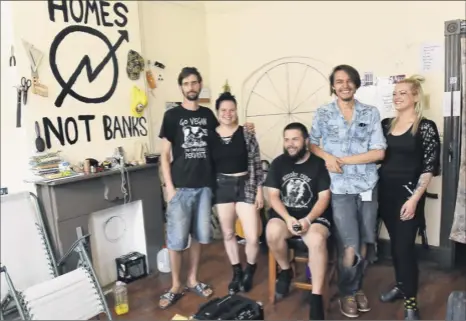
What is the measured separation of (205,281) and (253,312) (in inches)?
37.2

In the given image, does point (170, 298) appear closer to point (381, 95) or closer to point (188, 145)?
point (188, 145)

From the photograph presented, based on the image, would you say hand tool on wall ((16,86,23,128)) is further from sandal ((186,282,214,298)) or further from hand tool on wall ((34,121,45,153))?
sandal ((186,282,214,298))

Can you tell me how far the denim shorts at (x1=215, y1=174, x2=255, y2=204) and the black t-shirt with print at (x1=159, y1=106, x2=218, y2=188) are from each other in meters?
0.09

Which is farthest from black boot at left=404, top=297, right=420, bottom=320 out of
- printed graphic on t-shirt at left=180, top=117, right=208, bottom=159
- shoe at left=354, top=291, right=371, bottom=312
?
printed graphic on t-shirt at left=180, top=117, right=208, bottom=159

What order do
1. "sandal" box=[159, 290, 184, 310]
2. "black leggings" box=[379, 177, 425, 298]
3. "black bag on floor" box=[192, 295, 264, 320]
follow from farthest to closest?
"sandal" box=[159, 290, 184, 310] < "black leggings" box=[379, 177, 425, 298] < "black bag on floor" box=[192, 295, 264, 320]

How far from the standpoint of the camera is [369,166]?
6.88ft

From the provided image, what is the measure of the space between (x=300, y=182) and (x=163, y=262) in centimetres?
131

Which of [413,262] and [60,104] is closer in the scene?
[413,262]

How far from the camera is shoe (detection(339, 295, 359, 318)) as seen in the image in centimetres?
219

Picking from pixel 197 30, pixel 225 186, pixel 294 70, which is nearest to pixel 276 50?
pixel 294 70

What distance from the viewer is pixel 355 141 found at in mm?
2107

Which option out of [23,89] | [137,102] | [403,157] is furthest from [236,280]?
[23,89]

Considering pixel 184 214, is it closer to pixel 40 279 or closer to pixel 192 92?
pixel 192 92

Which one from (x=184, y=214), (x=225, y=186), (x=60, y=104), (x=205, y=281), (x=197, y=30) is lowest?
(x=205, y=281)
